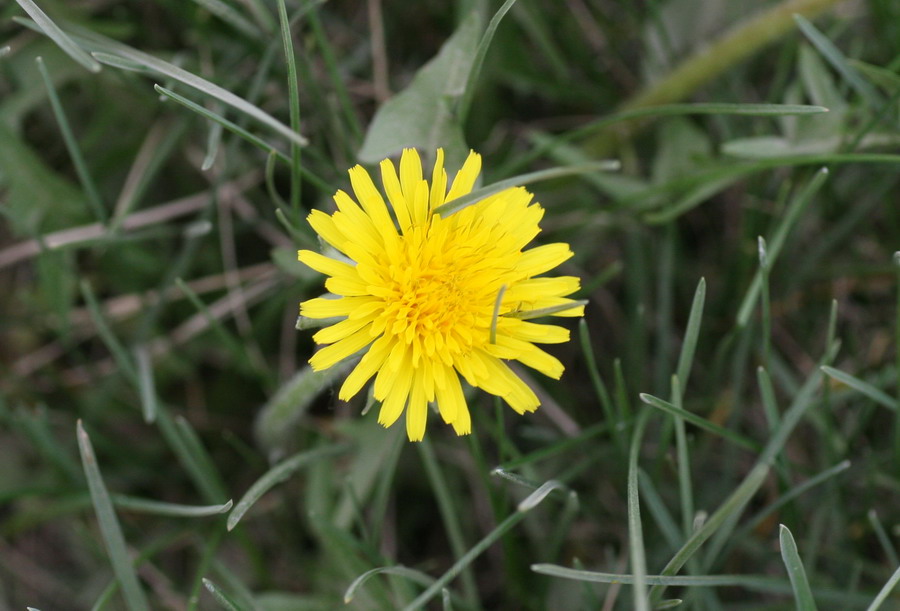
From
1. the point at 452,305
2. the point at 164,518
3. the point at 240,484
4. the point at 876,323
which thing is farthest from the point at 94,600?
the point at 876,323

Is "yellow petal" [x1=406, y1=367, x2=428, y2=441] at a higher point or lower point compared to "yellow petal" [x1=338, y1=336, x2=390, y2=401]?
lower

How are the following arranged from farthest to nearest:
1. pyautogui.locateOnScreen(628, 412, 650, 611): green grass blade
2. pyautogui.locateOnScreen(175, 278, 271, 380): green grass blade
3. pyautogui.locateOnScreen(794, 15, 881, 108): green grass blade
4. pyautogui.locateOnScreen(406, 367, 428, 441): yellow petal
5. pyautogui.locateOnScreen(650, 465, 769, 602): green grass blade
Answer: pyautogui.locateOnScreen(175, 278, 271, 380): green grass blade, pyautogui.locateOnScreen(794, 15, 881, 108): green grass blade, pyautogui.locateOnScreen(406, 367, 428, 441): yellow petal, pyautogui.locateOnScreen(650, 465, 769, 602): green grass blade, pyautogui.locateOnScreen(628, 412, 650, 611): green grass blade

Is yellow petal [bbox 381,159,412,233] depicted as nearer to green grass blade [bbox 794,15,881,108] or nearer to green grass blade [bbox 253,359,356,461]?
green grass blade [bbox 253,359,356,461]

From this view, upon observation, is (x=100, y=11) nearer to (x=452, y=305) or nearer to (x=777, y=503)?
(x=452, y=305)

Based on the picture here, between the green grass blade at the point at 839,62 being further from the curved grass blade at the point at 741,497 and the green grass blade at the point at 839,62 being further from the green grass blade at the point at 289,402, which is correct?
the green grass blade at the point at 289,402

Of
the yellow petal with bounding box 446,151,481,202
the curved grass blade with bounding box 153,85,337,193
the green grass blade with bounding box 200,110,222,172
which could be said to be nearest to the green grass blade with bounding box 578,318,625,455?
the yellow petal with bounding box 446,151,481,202

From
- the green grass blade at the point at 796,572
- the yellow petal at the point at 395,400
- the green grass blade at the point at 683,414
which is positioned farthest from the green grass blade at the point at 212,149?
the green grass blade at the point at 796,572

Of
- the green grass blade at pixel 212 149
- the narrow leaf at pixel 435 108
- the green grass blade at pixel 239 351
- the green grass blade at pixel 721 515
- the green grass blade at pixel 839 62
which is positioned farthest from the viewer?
the green grass blade at pixel 239 351
